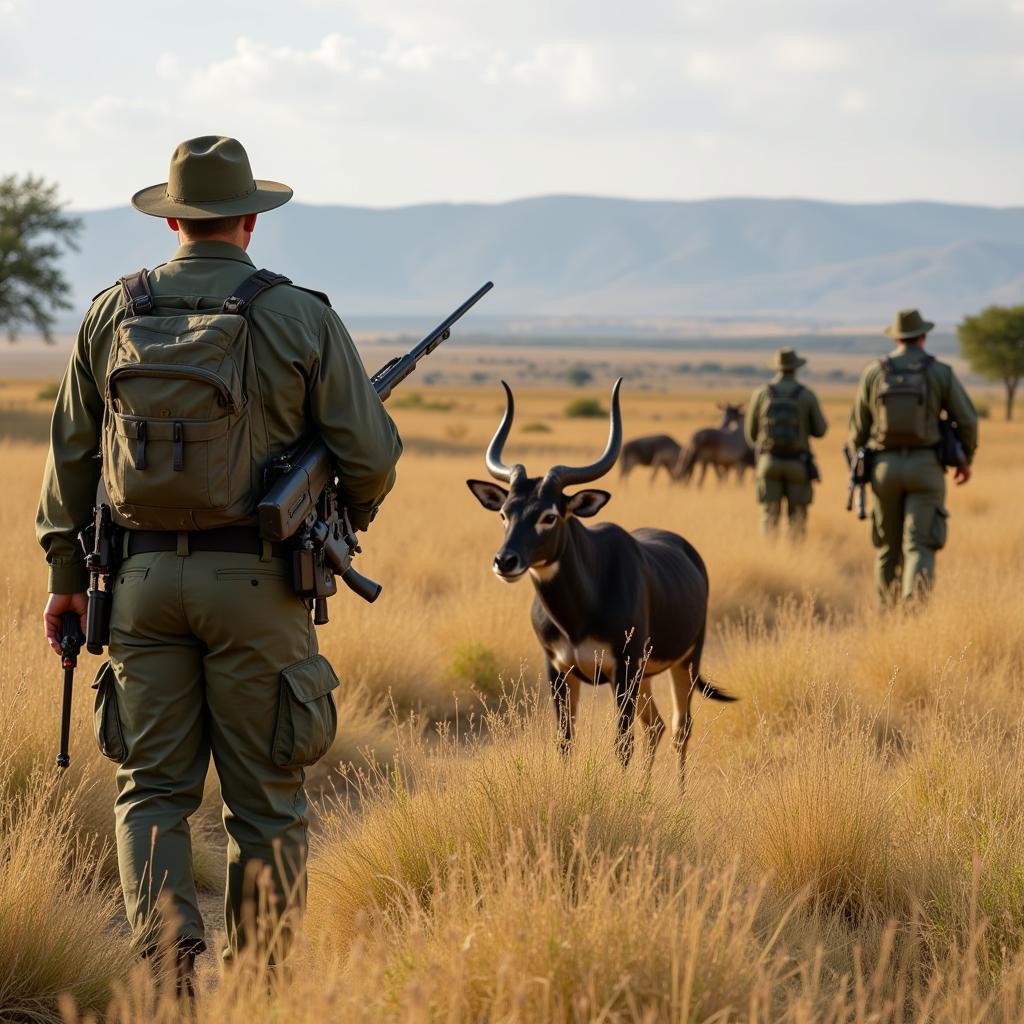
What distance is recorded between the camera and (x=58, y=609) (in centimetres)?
418

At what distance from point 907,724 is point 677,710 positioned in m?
1.45

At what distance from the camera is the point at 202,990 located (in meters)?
3.56

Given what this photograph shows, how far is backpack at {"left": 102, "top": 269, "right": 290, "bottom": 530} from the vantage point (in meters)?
3.73

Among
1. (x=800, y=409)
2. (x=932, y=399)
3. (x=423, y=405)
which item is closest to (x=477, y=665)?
(x=932, y=399)

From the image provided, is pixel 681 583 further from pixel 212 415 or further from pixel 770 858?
pixel 212 415

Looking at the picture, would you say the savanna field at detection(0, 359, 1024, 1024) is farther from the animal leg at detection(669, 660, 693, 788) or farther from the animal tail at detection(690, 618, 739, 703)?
the animal tail at detection(690, 618, 739, 703)

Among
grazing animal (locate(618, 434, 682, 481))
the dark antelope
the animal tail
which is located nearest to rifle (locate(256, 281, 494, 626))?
the dark antelope

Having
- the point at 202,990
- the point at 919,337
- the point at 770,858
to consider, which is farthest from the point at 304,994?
the point at 919,337

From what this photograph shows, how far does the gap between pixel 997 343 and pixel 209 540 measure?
6284 centimetres

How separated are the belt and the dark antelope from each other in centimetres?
196

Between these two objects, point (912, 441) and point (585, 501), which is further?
point (912, 441)

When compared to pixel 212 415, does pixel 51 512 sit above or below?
below

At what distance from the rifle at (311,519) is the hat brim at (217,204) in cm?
70

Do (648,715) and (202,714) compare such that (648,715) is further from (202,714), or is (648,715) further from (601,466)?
(202,714)
